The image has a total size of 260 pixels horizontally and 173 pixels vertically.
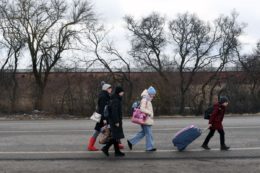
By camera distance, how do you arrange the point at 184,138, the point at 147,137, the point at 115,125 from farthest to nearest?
the point at 147,137, the point at 184,138, the point at 115,125

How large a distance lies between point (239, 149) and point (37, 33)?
93.9 feet

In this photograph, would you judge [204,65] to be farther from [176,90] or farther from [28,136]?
[28,136]

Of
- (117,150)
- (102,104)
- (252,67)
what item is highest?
(252,67)

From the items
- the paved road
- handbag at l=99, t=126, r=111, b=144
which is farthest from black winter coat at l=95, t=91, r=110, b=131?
the paved road

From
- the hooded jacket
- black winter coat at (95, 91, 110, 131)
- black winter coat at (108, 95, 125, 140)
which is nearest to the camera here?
black winter coat at (108, 95, 125, 140)

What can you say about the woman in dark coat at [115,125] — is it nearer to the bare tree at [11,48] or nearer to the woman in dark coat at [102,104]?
the woman in dark coat at [102,104]

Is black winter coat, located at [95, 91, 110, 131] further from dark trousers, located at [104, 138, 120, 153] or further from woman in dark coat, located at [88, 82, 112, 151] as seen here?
dark trousers, located at [104, 138, 120, 153]

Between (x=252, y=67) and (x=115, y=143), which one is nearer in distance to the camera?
(x=115, y=143)

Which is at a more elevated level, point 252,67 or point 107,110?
point 252,67

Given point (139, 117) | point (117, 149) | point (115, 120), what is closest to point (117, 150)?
point (117, 149)

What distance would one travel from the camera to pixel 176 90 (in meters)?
33.9

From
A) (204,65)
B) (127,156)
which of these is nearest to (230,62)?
(204,65)

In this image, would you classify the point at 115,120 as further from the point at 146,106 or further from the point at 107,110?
the point at 146,106

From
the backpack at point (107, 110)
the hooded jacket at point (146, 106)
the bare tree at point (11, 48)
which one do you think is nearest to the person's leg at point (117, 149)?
the backpack at point (107, 110)
